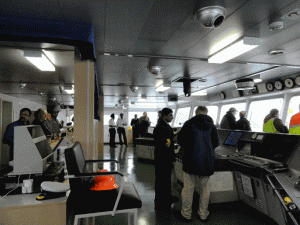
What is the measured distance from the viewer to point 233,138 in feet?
11.9

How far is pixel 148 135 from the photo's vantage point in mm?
6988

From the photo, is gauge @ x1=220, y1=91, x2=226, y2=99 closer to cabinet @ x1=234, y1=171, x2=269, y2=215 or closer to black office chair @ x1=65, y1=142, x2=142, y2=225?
cabinet @ x1=234, y1=171, x2=269, y2=215

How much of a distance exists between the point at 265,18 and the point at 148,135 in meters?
5.21

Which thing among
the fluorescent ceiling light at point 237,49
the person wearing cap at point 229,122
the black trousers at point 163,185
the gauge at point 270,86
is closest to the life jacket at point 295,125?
the fluorescent ceiling light at point 237,49

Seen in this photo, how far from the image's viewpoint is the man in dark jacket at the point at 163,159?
10.2 feet

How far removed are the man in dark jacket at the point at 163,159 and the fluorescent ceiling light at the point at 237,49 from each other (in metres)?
1.35

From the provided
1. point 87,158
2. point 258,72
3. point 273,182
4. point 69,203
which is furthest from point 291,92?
point 69,203

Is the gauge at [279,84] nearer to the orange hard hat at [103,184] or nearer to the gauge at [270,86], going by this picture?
the gauge at [270,86]

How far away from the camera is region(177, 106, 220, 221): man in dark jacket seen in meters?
2.61

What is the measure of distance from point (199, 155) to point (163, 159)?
717 millimetres

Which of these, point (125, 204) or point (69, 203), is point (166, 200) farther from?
point (69, 203)

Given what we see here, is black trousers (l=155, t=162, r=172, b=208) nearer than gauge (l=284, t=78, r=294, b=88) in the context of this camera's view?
Yes

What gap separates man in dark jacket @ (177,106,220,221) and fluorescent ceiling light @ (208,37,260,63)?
45.1 inches

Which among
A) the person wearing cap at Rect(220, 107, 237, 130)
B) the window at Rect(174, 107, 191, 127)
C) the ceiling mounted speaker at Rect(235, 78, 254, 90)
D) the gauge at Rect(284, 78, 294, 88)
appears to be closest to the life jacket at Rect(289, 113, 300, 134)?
the person wearing cap at Rect(220, 107, 237, 130)
